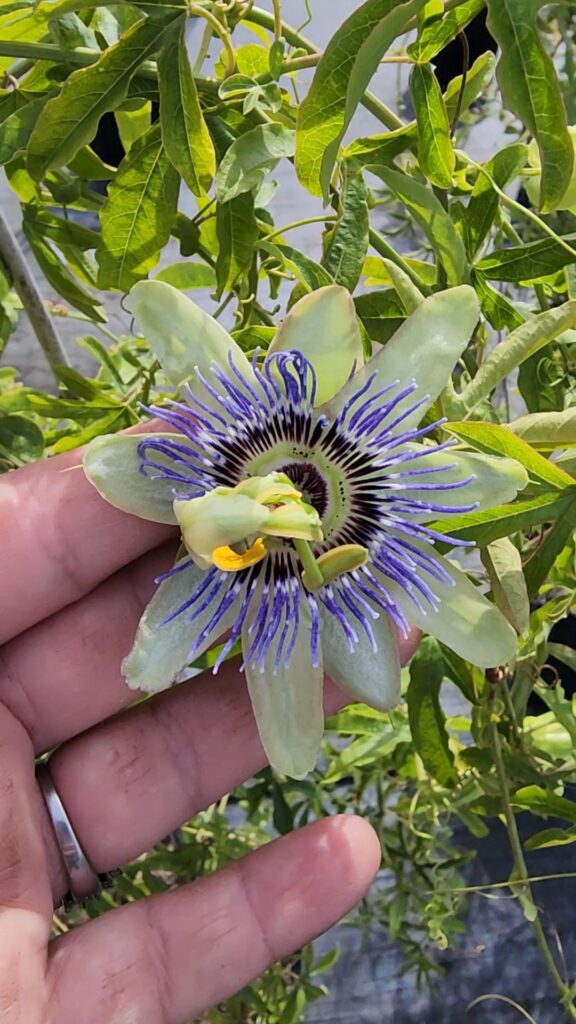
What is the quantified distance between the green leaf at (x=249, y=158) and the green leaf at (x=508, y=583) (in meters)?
0.36

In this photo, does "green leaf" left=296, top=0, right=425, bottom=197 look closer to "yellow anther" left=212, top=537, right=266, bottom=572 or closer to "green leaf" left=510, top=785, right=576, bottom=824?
"yellow anther" left=212, top=537, right=266, bottom=572

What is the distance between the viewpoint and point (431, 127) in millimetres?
755

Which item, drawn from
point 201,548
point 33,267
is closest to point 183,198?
point 33,267

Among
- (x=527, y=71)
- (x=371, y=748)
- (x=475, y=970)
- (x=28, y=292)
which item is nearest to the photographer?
(x=527, y=71)

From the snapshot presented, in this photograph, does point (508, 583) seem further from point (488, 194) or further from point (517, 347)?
point (488, 194)

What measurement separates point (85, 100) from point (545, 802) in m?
0.86

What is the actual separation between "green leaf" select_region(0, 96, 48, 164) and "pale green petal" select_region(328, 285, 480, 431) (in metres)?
0.37

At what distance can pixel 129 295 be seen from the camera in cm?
77

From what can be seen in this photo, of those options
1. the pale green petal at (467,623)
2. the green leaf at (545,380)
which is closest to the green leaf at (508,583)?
the pale green petal at (467,623)

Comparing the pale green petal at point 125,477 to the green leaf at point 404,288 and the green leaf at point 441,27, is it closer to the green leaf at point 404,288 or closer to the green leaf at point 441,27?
the green leaf at point 404,288

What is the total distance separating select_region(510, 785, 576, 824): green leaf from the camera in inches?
41.1

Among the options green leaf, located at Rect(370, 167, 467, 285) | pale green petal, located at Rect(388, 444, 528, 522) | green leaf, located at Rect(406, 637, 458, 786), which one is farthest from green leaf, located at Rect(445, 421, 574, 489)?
green leaf, located at Rect(406, 637, 458, 786)

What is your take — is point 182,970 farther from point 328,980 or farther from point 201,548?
point 328,980

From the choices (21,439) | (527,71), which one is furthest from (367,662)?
(21,439)
